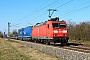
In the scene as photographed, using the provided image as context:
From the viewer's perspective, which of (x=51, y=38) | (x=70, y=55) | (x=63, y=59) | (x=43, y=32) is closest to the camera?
(x=70, y=55)

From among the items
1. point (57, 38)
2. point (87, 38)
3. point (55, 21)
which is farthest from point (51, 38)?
point (87, 38)

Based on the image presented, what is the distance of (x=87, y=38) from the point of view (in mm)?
40031

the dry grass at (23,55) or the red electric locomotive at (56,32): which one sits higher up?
the red electric locomotive at (56,32)

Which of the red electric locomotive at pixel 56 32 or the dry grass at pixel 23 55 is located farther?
the red electric locomotive at pixel 56 32

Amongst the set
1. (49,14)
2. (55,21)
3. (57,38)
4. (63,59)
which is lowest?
(63,59)

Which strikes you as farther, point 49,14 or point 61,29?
point 49,14

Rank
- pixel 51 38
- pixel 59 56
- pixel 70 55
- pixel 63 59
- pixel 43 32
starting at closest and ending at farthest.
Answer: pixel 70 55, pixel 63 59, pixel 59 56, pixel 51 38, pixel 43 32

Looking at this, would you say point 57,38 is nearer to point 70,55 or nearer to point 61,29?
point 61,29

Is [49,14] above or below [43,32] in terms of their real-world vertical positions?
above

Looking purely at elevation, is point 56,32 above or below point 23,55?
above

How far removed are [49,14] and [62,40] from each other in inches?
570

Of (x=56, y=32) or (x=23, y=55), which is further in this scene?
(x=56, y=32)

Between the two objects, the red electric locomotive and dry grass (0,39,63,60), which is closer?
dry grass (0,39,63,60)

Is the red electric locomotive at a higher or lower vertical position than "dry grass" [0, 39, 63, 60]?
higher
